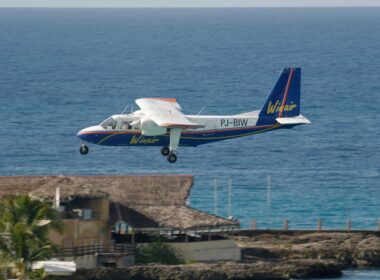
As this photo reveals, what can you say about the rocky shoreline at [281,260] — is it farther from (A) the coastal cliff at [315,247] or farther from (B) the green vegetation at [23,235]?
(B) the green vegetation at [23,235]

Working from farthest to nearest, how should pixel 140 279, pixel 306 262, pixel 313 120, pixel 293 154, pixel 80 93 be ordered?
1. pixel 80 93
2. pixel 313 120
3. pixel 293 154
4. pixel 306 262
5. pixel 140 279

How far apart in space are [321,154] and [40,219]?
68.5 meters

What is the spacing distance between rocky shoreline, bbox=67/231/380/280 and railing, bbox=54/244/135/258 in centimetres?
93

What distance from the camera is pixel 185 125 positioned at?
3189 inches

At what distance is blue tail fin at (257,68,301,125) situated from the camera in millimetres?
85312

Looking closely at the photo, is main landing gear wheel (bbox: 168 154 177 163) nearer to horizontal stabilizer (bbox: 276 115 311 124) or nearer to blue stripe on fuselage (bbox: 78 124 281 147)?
blue stripe on fuselage (bbox: 78 124 281 147)

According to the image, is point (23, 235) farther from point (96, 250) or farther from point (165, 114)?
point (165, 114)

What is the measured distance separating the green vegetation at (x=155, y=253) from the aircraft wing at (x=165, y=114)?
7174mm

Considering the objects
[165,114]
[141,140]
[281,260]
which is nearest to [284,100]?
[165,114]

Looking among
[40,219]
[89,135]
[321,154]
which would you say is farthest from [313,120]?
[40,219]

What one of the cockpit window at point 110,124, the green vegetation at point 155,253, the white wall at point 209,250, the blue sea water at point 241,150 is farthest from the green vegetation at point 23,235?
the blue sea water at point 241,150

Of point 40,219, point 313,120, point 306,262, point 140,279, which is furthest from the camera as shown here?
point 313,120

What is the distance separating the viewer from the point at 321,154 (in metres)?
129

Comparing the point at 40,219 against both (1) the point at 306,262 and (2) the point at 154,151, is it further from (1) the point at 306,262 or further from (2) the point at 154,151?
(2) the point at 154,151
